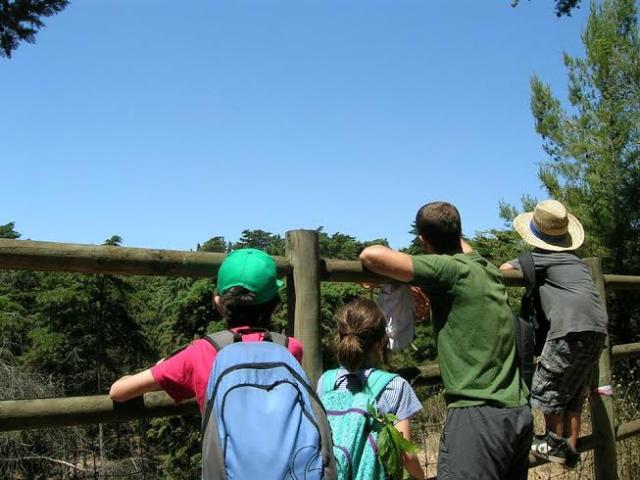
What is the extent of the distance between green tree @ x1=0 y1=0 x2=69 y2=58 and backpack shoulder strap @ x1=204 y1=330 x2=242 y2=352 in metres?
8.63

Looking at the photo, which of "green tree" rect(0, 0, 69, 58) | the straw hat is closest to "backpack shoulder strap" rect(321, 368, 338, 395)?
the straw hat

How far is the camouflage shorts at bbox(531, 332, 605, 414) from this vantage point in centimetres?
356

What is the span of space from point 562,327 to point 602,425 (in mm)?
1392

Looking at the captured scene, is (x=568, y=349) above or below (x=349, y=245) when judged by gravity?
below

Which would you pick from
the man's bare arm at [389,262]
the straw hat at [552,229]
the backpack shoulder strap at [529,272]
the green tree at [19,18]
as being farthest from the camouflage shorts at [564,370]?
the green tree at [19,18]

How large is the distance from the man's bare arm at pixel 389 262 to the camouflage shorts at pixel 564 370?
1331mm

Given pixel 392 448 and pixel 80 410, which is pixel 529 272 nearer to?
pixel 392 448

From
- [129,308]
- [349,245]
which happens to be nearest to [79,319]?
[129,308]

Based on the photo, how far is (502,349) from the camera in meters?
2.75

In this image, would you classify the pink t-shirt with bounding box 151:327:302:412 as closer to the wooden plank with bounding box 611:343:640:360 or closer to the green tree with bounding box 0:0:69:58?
the wooden plank with bounding box 611:343:640:360

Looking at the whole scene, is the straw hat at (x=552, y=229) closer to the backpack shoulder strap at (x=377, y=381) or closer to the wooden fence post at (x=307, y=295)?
the wooden fence post at (x=307, y=295)

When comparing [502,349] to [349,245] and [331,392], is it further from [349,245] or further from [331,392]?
[349,245]

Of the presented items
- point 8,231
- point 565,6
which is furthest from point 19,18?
point 8,231

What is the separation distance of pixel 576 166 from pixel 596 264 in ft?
31.7
